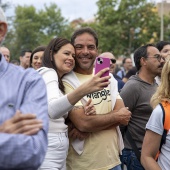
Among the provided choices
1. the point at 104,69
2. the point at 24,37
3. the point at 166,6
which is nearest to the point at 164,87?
the point at 104,69

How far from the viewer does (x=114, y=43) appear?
117 ft

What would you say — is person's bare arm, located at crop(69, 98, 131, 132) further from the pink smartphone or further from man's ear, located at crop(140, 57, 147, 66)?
man's ear, located at crop(140, 57, 147, 66)

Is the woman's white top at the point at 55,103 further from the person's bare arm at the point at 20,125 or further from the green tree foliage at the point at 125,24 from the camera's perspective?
the green tree foliage at the point at 125,24

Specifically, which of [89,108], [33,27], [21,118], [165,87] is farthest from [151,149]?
[33,27]

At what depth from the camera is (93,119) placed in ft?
11.8

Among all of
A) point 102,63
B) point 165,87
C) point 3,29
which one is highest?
point 3,29

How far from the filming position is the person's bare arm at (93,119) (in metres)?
3.59

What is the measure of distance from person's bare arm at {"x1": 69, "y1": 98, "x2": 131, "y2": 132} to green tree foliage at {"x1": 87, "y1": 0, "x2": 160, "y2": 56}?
31.2m

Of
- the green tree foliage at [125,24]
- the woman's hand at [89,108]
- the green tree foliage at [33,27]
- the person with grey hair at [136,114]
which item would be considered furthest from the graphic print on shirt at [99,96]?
the green tree foliage at [33,27]

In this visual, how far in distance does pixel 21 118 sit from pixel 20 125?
0.03 m

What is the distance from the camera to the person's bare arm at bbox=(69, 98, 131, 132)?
3586 mm

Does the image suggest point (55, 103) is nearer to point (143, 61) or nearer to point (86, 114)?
point (86, 114)

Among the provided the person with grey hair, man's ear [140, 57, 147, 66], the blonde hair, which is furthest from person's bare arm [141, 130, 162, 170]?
man's ear [140, 57, 147, 66]

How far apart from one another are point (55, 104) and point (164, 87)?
875 millimetres
